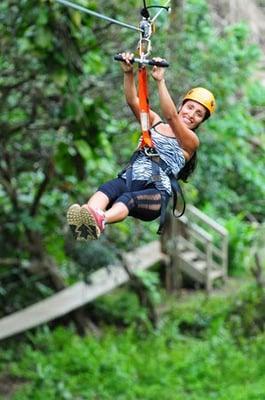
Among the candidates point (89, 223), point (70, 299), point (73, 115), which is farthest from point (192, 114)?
point (70, 299)

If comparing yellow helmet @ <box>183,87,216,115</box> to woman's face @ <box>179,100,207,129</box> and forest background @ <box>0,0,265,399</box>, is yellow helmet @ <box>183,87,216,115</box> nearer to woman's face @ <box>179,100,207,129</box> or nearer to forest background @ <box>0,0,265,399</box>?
woman's face @ <box>179,100,207,129</box>

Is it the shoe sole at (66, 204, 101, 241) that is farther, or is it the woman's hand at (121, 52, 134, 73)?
the woman's hand at (121, 52, 134, 73)

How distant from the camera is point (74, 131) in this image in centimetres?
575

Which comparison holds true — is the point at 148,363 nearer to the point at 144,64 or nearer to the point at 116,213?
the point at 116,213

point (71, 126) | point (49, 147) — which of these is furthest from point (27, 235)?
point (71, 126)

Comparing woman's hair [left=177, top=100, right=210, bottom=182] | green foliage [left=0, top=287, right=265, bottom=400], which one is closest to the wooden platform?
green foliage [left=0, top=287, right=265, bottom=400]

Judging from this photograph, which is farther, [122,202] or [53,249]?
[53,249]

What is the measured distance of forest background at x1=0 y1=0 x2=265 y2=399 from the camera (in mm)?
5504

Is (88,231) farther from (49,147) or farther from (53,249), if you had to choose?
(53,249)

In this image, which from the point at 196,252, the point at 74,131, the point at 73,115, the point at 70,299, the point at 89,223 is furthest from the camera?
the point at 196,252

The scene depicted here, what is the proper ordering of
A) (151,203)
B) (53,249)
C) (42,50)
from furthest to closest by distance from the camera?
1. (53,249)
2. (42,50)
3. (151,203)

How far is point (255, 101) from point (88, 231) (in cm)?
888

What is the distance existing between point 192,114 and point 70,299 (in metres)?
5.37

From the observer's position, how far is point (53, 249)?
883 cm
